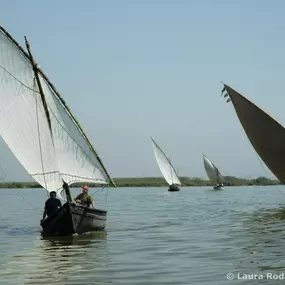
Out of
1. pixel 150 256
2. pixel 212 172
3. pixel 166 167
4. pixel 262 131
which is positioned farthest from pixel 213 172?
pixel 150 256

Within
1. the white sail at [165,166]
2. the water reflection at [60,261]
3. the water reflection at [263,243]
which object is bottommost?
the water reflection at [60,261]

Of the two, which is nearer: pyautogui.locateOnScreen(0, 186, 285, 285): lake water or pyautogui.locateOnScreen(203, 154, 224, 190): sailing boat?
pyautogui.locateOnScreen(0, 186, 285, 285): lake water

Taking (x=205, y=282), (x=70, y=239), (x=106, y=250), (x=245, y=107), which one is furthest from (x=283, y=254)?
(x=245, y=107)

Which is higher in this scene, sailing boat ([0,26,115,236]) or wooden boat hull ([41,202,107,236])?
sailing boat ([0,26,115,236])

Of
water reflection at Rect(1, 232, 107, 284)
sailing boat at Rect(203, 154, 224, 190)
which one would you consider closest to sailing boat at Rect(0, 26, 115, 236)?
water reflection at Rect(1, 232, 107, 284)

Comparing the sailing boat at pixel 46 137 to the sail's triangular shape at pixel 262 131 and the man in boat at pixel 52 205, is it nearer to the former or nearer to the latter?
the man in boat at pixel 52 205

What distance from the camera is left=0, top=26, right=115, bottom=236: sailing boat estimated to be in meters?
26.6

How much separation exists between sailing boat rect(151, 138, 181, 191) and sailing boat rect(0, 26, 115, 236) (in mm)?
67794

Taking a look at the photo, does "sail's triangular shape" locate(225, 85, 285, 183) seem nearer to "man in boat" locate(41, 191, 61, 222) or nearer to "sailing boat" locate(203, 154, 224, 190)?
"man in boat" locate(41, 191, 61, 222)

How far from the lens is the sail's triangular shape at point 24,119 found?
26859 mm

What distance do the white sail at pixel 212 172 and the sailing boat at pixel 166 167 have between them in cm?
767

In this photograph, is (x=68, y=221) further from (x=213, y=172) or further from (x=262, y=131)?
(x=213, y=172)

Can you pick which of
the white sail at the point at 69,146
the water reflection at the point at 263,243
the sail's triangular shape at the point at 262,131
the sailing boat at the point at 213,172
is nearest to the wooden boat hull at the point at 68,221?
the white sail at the point at 69,146

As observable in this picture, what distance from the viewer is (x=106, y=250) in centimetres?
2202
